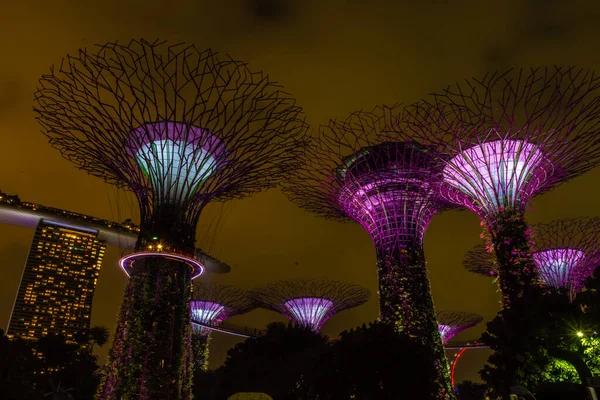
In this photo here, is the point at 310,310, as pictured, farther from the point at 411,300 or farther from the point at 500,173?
the point at 500,173

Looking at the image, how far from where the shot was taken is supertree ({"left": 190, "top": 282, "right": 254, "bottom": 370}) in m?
52.7

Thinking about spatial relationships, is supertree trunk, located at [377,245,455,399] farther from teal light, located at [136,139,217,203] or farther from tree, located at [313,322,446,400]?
teal light, located at [136,139,217,203]

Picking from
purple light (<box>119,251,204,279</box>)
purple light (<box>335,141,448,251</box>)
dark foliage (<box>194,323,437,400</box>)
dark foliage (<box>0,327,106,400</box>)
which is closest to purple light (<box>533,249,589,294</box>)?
purple light (<box>335,141,448,251</box>)

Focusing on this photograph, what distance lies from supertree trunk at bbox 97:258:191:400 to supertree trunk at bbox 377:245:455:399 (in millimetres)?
11292

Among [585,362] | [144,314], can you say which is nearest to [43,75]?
[144,314]

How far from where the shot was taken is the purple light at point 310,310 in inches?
1884

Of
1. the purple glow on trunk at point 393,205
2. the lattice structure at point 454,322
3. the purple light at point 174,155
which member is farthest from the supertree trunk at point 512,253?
the lattice structure at point 454,322

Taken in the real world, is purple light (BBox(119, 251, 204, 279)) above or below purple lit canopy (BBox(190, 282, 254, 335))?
below

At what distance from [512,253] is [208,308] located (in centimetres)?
4040

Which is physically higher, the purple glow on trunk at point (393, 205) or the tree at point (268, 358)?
the purple glow on trunk at point (393, 205)

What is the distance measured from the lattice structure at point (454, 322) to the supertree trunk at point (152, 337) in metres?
45.9

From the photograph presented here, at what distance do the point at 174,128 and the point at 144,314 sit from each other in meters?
6.52

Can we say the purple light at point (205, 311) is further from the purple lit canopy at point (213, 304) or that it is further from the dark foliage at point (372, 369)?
the dark foliage at point (372, 369)

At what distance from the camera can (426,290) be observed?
24000mm
